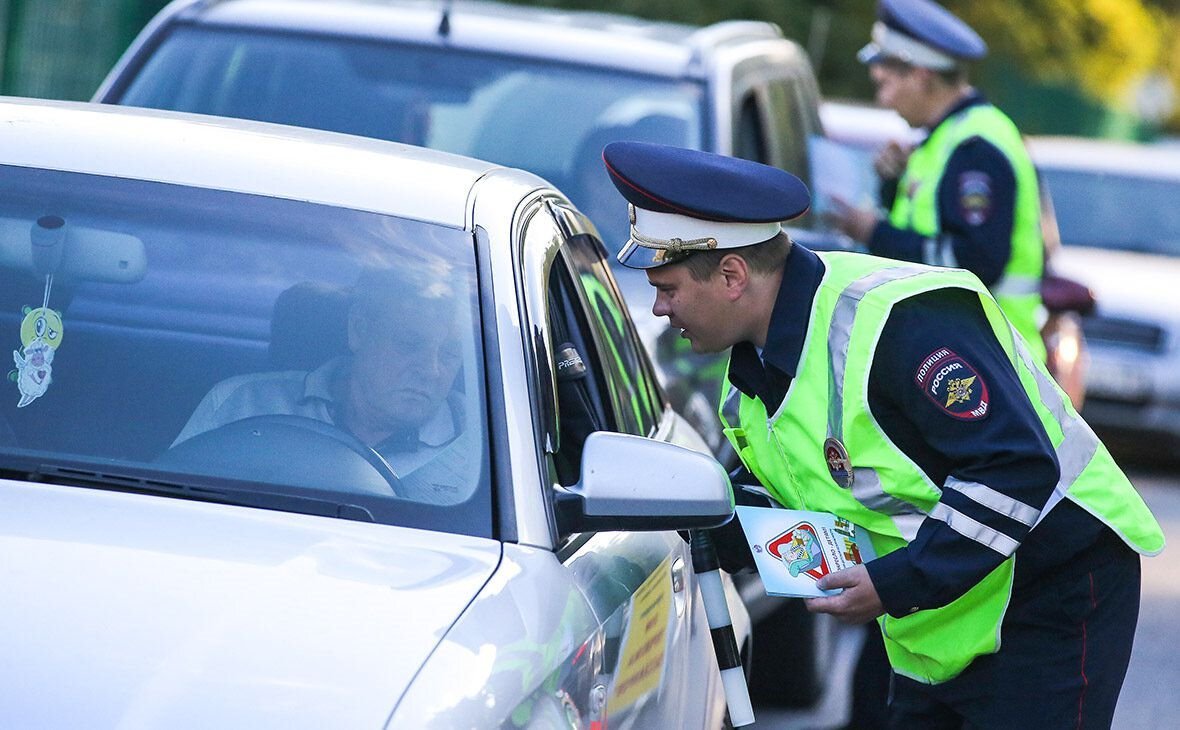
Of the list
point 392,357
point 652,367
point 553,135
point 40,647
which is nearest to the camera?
point 40,647

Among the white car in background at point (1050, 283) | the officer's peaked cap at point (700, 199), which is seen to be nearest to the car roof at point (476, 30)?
the white car in background at point (1050, 283)

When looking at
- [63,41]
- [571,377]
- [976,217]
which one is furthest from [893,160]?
[63,41]

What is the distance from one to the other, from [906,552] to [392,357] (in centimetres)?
91

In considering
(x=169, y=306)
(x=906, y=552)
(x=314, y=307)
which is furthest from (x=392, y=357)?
(x=906, y=552)

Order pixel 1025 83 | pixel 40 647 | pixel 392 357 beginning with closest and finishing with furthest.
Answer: pixel 40 647 < pixel 392 357 < pixel 1025 83

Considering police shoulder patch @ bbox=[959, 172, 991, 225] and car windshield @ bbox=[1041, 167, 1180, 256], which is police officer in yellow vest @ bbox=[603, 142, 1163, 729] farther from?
car windshield @ bbox=[1041, 167, 1180, 256]

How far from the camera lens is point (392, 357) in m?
3.10

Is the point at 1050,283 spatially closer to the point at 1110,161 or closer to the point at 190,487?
the point at 190,487

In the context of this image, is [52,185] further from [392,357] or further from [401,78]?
[401,78]

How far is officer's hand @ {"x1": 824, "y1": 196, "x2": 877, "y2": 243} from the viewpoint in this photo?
247 inches

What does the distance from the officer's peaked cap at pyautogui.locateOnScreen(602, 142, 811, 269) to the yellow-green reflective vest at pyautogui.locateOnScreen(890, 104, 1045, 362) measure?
2.90m

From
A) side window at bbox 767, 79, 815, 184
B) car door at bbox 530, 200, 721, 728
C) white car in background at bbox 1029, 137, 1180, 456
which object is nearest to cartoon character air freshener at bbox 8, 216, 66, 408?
car door at bbox 530, 200, 721, 728

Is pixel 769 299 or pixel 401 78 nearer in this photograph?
pixel 769 299

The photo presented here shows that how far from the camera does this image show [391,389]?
122 inches
